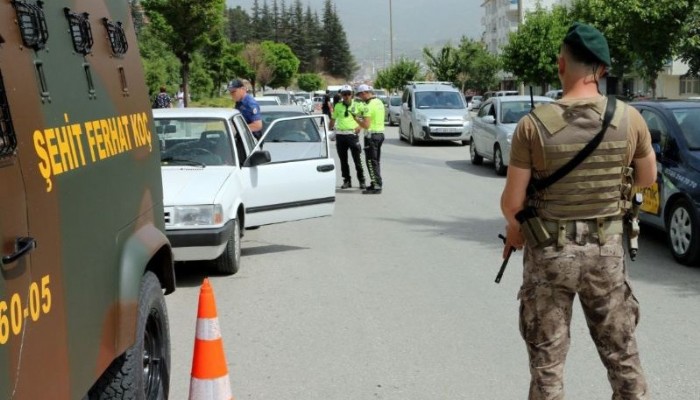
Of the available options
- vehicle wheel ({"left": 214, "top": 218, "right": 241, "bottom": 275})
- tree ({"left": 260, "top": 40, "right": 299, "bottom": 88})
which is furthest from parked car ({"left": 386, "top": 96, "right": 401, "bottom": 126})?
tree ({"left": 260, "top": 40, "right": 299, "bottom": 88})

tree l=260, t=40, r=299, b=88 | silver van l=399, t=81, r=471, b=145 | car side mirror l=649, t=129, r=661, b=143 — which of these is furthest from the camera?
tree l=260, t=40, r=299, b=88

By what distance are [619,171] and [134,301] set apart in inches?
84.8

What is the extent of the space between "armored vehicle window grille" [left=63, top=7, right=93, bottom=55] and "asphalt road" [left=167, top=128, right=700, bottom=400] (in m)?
2.18

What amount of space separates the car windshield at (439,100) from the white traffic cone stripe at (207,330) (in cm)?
2144

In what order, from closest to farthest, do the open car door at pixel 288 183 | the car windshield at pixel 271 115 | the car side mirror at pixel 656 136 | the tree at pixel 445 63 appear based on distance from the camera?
the open car door at pixel 288 183 < the car side mirror at pixel 656 136 < the car windshield at pixel 271 115 < the tree at pixel 445 63

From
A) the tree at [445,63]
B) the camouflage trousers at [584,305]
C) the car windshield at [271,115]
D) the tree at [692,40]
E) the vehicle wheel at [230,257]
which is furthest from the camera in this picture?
the tree at [445,63]

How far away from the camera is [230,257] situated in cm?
774

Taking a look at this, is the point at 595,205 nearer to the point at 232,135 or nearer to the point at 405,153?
the point at 232,135

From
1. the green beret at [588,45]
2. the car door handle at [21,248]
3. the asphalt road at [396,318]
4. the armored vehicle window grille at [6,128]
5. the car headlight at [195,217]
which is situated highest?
the green beret at [588,45]

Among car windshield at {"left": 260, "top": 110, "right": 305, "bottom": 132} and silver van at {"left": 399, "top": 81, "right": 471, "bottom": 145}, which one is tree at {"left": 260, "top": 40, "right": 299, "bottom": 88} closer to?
silver van at {"left": 399, "top": 81, "right": 471, "bottom": 145}

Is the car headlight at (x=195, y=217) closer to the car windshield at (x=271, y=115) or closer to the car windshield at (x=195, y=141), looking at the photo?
the car windshield at (x=195, y=141)

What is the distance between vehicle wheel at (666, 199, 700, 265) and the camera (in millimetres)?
7727

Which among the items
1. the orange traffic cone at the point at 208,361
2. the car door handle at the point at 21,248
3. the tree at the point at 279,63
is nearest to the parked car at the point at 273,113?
the orange traffic cone at the point at 208,361

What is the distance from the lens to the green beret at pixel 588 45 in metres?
3.37
